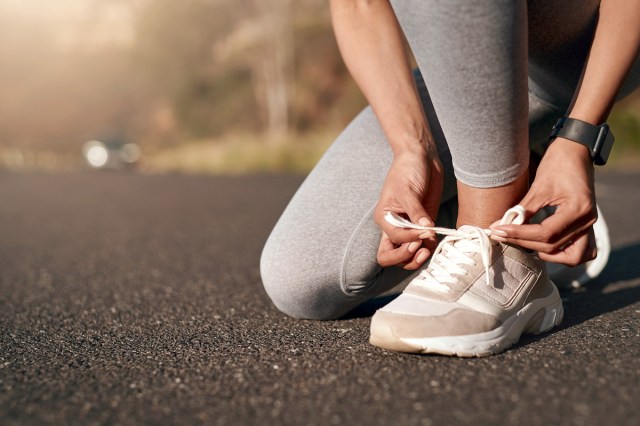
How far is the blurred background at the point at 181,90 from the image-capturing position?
1614cm

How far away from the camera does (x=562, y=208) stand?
128 centimetres

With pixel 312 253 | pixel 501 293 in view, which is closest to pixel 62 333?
pixel 312 253

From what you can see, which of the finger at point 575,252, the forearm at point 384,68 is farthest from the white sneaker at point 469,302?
the forearm at point 384,68

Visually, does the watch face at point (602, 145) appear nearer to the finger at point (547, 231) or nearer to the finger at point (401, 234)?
the finger at point (547, 231)

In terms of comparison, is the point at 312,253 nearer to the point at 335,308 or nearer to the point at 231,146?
the point at 335,308

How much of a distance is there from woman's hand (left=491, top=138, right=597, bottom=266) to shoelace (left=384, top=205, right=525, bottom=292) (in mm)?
38

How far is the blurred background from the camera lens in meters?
16.1

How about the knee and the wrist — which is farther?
the knee

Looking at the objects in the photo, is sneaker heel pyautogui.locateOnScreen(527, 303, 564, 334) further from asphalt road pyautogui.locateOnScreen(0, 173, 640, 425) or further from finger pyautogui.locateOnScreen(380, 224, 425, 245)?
finger pyautogui.locateOnScreen(380, 224, 425, 245)

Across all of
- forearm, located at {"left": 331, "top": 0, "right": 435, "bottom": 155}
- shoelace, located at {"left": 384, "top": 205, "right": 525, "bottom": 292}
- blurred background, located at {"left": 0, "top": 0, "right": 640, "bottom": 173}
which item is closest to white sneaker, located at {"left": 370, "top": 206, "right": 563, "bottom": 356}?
shoelace, located at {"left": 384, "top": 205, "right": 525, "bottom": 292}

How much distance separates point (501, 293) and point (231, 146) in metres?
14.2

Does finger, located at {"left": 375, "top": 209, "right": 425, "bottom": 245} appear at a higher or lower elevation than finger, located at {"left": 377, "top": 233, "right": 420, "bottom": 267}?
higher

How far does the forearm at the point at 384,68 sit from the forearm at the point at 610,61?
0.36 m

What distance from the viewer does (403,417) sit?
1.05 m
